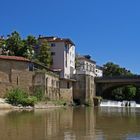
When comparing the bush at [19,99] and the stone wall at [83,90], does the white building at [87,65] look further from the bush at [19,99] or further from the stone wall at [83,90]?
the bush at [19,99]

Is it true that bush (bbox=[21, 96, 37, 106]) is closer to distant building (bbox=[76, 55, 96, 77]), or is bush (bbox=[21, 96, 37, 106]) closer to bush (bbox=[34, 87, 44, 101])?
bush (bbox=[34, 87, 44, 101])

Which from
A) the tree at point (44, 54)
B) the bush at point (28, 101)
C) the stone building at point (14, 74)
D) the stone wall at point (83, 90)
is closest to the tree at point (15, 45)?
the tree at point (44, 54)

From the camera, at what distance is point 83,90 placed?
9062cm

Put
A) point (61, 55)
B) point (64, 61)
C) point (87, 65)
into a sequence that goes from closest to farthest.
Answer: point (64, 61) → point (61, 55) → point (87, 65)

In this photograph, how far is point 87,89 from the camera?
9112 cm

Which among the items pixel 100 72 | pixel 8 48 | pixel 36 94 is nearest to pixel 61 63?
pixel 8 48

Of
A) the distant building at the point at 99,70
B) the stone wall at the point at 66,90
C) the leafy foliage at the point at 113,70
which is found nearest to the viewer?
the stone wall at the point at 66,90

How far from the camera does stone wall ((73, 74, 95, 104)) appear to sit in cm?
9000

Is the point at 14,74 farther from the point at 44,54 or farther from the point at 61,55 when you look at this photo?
the point at 61,55

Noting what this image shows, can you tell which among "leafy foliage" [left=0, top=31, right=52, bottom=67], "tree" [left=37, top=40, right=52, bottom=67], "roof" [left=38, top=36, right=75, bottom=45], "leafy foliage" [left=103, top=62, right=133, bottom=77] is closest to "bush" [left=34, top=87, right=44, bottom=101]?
"leafy foliage" [left=0, top=31, right=52, bottom=67]

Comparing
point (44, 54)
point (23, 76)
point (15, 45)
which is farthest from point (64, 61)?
point (23, 76)

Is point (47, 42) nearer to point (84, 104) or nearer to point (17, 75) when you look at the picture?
point (84, 104)

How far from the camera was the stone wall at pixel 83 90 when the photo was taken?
295 feet

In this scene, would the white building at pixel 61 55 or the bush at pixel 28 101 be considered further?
the white building at pixel 61 55
